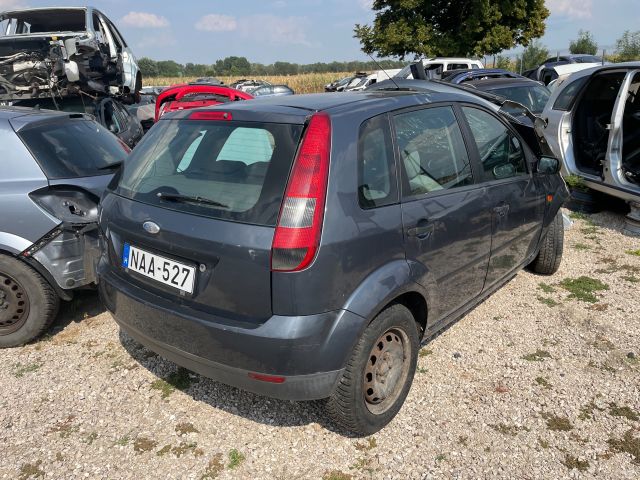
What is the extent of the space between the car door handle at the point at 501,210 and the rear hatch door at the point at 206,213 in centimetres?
161

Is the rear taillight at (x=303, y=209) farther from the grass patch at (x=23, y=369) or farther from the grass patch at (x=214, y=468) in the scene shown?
the grass patch at (x=23, y=369)

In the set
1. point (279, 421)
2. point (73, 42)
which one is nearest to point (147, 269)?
point (279, 421)

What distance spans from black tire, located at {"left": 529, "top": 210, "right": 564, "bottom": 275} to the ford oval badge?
3.33 m

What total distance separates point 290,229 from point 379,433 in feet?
4.29

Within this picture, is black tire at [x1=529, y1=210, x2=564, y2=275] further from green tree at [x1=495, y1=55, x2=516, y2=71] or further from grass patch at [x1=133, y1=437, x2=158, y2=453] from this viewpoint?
green tree at [x1=495, y1=55, x2=516, y2=71]

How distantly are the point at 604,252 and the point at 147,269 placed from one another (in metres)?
4.65

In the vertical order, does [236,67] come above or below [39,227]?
above

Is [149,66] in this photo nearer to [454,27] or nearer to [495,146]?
[454,27]

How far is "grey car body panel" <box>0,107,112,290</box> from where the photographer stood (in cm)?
342

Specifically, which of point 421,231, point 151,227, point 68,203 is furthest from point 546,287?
point 68,203

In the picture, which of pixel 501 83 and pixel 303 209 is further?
pixel 501 83

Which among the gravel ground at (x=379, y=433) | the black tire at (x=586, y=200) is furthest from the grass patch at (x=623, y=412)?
the black tire at (x=586, y=200)

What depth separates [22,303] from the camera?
3.56 meters

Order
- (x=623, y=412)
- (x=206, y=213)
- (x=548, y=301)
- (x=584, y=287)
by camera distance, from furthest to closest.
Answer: (x=584, y=287) < (x=548, y=301) < (x=623, y=412) < (x=206, y=213)
